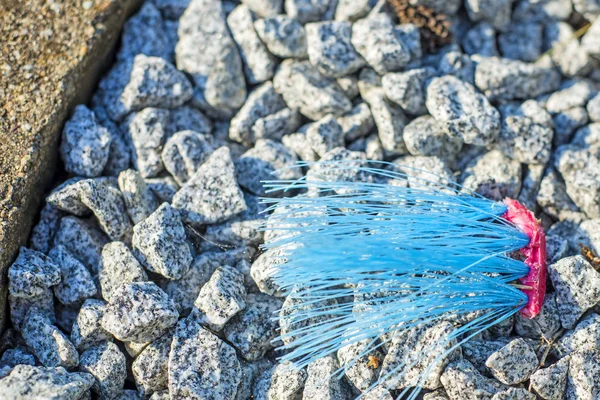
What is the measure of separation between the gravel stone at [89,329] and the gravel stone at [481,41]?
1.59 meters

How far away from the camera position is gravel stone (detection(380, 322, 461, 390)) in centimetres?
183

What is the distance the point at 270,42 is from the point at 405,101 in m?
0.52

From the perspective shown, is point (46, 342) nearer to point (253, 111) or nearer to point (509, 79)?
point (253, 111)

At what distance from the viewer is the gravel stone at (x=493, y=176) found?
2146 mm

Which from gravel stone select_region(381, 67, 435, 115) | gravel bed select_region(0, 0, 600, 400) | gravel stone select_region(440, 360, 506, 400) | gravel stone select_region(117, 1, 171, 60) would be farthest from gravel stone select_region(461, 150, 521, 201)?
gravel stone select_region(117, 1, 171, 60)

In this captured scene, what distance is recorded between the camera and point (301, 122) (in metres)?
2.39

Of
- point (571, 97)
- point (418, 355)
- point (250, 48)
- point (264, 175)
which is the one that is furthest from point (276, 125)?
point (571, 97)

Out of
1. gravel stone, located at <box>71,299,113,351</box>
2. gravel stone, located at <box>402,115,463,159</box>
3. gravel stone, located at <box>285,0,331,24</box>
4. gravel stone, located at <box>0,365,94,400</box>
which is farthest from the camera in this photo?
gravel stone, located at <box>285,0,331,24</box>

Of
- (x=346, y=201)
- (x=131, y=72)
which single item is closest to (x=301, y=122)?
(x=346, y=201)

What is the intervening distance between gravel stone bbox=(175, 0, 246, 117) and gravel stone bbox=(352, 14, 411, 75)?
44cm

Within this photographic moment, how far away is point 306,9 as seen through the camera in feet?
7.89

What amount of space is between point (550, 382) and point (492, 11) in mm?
1337

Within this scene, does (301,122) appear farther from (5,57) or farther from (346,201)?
(5,57)

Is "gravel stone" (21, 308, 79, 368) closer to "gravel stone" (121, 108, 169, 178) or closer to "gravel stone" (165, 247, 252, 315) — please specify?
"gravel stone" (165, 247, 252, 315)
